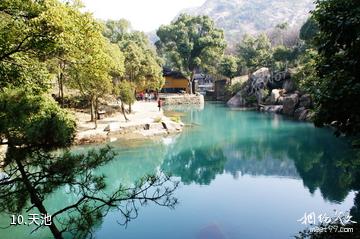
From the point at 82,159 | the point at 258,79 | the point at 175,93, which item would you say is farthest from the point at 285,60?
the point at 82,159

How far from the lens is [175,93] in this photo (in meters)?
56.2

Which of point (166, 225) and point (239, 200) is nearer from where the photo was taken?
point (166, 225)

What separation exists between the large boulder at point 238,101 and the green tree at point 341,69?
40.2 meters

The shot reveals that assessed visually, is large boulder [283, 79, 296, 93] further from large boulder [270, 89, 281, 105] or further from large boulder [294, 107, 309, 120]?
large boulder [294, 107, 309, 120]

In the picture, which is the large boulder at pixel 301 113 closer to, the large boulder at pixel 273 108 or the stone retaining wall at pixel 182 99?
the large boulder at pixel 273 108

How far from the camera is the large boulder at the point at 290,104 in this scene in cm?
3488

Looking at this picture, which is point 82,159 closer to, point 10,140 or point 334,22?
point 10,140

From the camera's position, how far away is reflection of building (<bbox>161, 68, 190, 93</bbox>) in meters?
56.4

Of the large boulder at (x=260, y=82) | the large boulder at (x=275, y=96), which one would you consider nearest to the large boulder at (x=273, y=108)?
the large boulder at (x=275, y=96)

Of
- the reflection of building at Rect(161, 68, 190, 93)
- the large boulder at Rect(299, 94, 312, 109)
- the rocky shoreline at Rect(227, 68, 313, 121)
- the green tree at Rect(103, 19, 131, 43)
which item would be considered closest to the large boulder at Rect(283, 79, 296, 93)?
the rocky shoreline at Rect(227, 68, 313, 121)

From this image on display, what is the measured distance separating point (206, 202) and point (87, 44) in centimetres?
787

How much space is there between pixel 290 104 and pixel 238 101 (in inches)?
522

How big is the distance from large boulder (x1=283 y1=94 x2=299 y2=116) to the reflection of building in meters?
22.4

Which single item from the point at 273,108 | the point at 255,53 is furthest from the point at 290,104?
the point at 255,53
